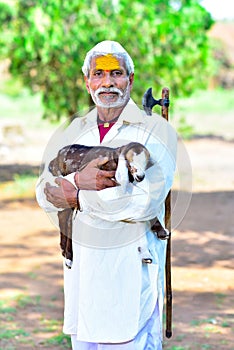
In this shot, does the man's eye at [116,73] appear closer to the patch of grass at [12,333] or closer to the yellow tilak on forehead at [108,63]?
the yellow tilak on forehead at [108,63]

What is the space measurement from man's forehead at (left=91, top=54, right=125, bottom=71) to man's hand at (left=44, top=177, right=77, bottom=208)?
475 mm

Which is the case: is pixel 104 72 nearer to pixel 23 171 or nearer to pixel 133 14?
pixel 133 14

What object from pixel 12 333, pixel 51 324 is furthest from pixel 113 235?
pixel 51 324

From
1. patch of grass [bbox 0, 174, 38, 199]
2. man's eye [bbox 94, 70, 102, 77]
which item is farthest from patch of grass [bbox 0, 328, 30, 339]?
patch of grass [bbox 0, 174, 38, 199]

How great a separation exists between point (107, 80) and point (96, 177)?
0.40 metres

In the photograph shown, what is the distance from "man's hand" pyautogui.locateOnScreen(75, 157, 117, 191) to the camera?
2.84 m

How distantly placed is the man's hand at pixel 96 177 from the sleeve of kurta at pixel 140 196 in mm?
22

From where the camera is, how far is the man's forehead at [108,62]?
2982 mm

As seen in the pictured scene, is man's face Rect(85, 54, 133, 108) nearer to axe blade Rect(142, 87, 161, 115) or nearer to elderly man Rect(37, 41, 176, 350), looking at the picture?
elderly man Rect(37, 41, 176, 350)

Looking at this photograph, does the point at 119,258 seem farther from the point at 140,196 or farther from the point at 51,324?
the point at 51,324

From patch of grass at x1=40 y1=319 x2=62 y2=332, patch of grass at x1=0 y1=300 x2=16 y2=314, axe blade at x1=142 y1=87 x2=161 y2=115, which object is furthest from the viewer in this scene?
patch of grass at x1=0 y1=300 x2=16 y2=314

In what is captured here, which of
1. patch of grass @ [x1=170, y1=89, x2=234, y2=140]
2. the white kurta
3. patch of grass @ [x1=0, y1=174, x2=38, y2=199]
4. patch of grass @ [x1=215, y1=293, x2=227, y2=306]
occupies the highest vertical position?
the white kurta

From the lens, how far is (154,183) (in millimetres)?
2854

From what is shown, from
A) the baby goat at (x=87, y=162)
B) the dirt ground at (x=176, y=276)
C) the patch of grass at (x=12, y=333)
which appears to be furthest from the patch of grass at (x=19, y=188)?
the baby goat at (x=87, y=162)
